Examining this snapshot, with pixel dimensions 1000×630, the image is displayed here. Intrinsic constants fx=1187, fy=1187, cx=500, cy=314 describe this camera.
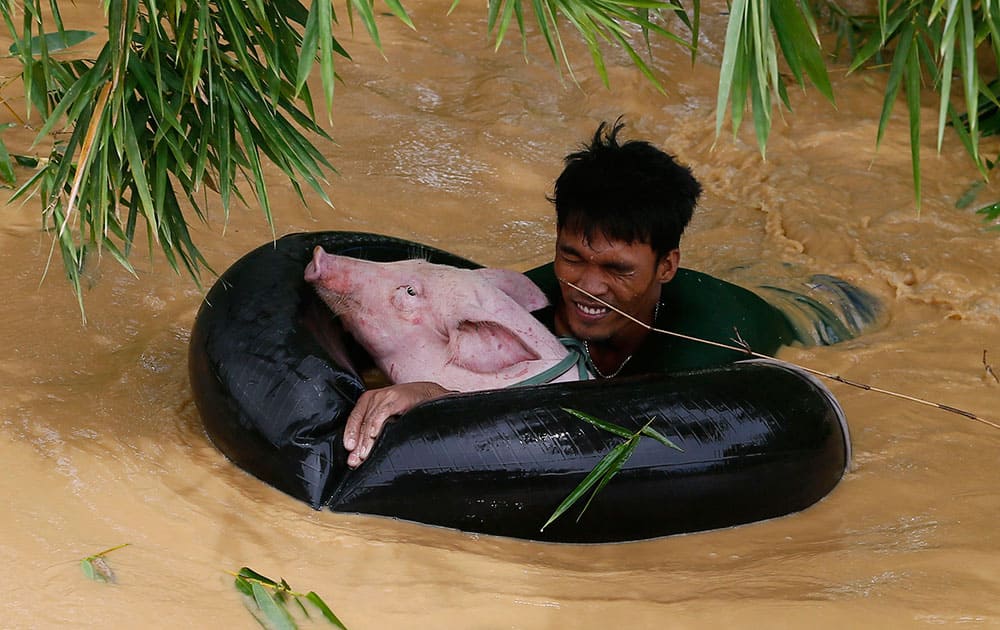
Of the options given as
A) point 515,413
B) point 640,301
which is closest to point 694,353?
point 640,301

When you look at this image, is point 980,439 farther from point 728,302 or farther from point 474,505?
point 474,505

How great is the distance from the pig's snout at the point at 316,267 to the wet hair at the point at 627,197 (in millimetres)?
751

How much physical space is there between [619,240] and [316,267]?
928mm

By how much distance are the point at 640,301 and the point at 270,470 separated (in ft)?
4.20

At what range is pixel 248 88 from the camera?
3113 millimetres

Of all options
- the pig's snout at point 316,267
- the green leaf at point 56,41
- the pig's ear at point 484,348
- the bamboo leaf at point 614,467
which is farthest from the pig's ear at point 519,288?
the green leaf at point 56,41

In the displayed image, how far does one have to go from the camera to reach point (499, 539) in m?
3.08

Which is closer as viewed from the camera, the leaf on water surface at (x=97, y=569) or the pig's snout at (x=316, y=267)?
the leaf on water surface at (x=97, y=569)

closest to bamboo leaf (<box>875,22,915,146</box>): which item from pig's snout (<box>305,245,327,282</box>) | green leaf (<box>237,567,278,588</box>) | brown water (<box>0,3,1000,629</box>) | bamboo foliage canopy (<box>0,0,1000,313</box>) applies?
bamboo foliage canopy (<box>0,0,1000,313</box>)

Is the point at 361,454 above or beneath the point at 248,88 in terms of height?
beneath

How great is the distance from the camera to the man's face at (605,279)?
11.9 feet

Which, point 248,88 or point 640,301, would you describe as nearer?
point 248,88

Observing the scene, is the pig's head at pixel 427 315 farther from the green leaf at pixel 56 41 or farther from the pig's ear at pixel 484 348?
the green leaf at pixel 56 41

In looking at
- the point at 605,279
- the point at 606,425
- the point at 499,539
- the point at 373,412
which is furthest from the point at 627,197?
the point at 499,539
